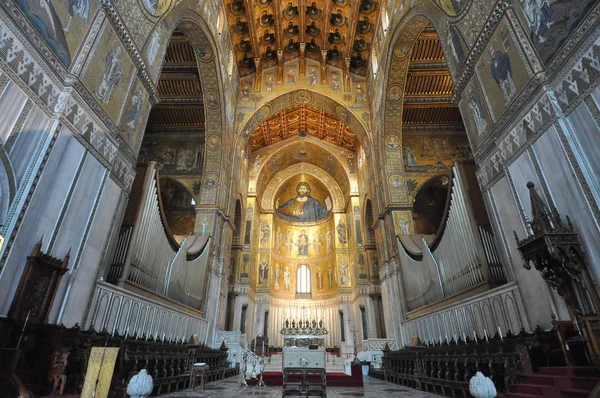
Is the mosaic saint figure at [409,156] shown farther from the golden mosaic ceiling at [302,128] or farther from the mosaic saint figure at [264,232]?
the mosaic saint figure at [264,232]


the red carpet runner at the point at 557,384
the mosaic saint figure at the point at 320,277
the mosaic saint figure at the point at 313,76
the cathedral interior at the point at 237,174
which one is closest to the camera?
the red carpet runner at the point at 557,384

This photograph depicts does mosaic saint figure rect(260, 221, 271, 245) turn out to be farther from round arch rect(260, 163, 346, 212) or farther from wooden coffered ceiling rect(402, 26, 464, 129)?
wooden coffered ceiling rect(402, 26, 464, 129)

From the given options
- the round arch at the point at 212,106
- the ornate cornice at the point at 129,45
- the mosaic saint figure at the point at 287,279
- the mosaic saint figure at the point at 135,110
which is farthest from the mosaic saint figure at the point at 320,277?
the mosaic saint figure at the point at 135,110

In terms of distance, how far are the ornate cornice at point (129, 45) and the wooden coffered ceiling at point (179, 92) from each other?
7.58 meters

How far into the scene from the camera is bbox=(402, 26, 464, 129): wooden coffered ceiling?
14961mm

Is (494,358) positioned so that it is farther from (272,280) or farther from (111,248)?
(272,280)

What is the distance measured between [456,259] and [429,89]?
1073cm

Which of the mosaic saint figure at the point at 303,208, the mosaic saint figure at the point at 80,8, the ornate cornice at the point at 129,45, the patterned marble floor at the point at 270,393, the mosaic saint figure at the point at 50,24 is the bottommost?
the patterned marble floor at the point at 270,393

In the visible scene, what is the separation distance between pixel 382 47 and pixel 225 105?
8.23 meters

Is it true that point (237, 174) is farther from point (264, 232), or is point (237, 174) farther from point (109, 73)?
point (109, 73)

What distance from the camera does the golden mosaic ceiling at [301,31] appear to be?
624 inches

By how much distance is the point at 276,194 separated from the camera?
2641cm

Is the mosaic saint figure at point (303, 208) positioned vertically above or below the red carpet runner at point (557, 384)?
above

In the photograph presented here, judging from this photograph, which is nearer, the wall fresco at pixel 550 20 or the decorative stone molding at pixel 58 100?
the decorative stone molding at pixel 58 100
